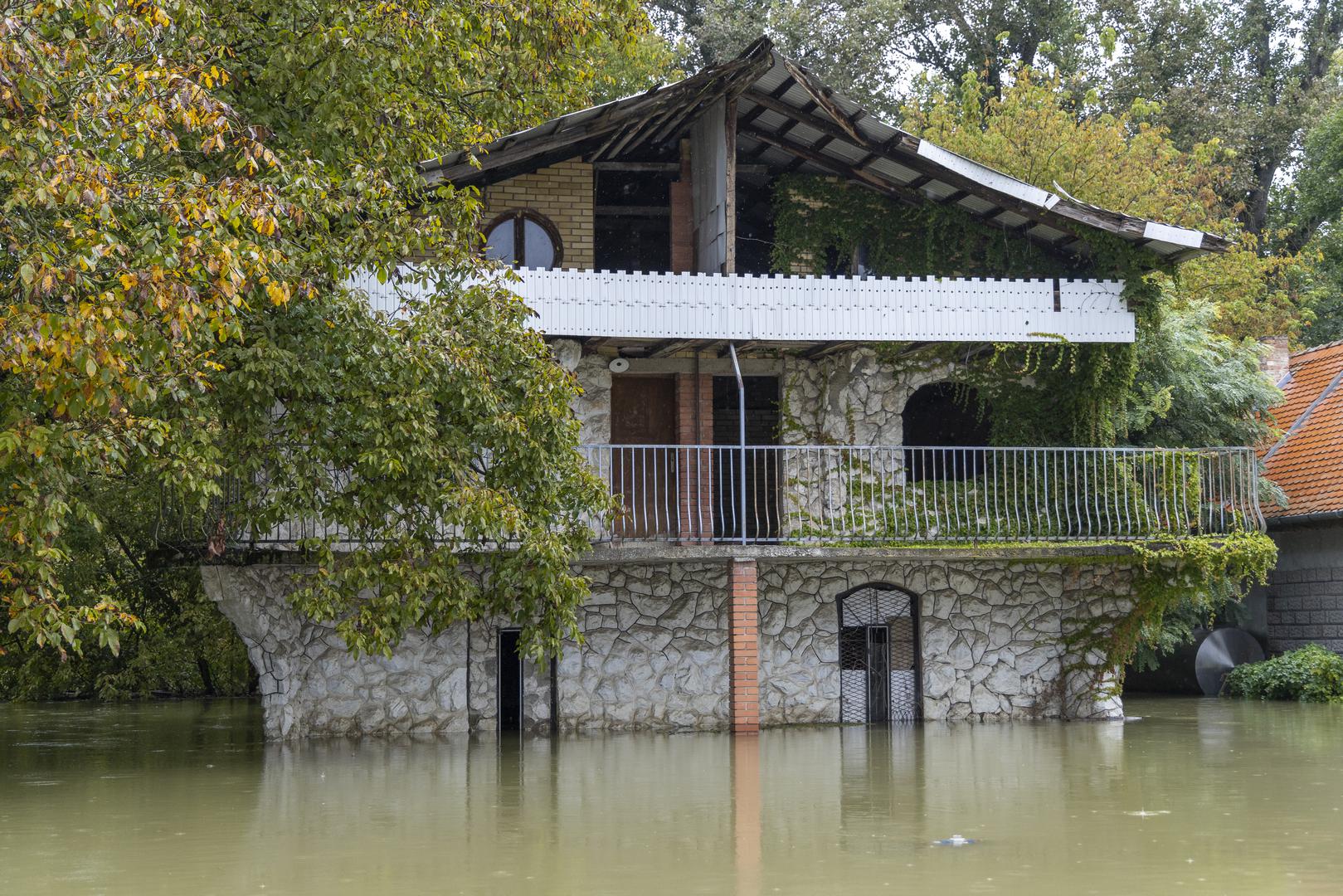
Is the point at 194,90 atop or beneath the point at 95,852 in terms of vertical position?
atop

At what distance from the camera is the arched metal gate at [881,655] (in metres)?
18.8

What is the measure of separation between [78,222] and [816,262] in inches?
411

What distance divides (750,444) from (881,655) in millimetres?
3063

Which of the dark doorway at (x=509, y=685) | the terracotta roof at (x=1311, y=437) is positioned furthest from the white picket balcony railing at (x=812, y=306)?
the terracotta roof at (x=1311, y=437)

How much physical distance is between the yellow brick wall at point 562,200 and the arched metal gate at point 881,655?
5.30 m

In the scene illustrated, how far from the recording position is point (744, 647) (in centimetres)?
1719

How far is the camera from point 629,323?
55.6 ft

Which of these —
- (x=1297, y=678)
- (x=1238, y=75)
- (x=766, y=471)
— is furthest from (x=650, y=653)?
(x=1238, y=75)

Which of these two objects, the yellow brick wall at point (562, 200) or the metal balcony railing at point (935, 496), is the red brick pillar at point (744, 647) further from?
the yellow brick wall at point (562, 200)

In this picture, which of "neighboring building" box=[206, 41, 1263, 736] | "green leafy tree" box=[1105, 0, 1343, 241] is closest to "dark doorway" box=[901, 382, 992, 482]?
"neighboring building" box=[206, 41, 1263, 736]

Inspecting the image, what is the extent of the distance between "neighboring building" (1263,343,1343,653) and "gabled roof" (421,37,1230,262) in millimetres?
5902

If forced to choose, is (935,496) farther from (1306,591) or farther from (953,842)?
(953,842)

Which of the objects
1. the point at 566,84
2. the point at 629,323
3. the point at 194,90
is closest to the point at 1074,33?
the point at 566,84

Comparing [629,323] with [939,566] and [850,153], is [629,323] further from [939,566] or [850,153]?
[939,566]
